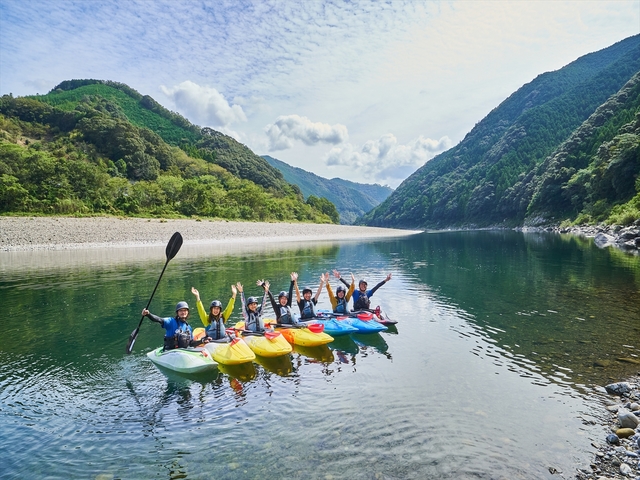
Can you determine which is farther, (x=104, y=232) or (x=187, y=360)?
(x=104, y=232)

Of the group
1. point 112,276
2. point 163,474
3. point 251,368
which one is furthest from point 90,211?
point 163,474

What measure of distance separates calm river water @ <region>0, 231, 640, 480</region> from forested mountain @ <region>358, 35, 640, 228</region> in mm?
40344

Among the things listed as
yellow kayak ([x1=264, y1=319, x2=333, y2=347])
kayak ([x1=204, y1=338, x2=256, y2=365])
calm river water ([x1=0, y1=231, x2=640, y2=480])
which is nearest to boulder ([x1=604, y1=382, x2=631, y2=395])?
calm river water ([x1=0, y1=231, x2=640, y2=480])

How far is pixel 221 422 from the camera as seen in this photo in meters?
7.44

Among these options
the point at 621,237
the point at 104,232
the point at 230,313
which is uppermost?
the point at 104,232

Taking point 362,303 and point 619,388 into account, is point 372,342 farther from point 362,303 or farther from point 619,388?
point 619,388

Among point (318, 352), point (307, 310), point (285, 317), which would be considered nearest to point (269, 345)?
point (318, 352)

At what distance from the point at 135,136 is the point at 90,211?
47.5m

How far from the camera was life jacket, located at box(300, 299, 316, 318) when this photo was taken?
46.5 ft

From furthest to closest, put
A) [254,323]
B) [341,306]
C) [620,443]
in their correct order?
[341,306] < [254,323] < [620,443]

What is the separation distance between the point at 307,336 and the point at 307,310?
2.19 m

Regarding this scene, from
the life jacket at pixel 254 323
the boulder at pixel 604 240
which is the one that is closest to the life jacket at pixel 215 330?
the life jacket at pixel 254 323

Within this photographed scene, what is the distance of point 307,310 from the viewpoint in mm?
14227

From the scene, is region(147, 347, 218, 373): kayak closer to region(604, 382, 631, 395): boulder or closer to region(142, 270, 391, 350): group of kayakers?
region(142, 270, 391, 350): group of kayakers
